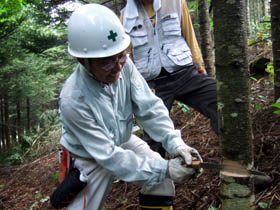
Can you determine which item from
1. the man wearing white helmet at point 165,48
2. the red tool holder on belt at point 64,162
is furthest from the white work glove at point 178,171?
the man wearing white helmet at point 165,48

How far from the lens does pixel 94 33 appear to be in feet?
7.35

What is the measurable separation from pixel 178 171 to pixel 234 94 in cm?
76

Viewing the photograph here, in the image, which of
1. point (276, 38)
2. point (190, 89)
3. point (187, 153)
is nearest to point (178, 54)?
point (190, 89)

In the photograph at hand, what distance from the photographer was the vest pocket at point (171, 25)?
3.26 m

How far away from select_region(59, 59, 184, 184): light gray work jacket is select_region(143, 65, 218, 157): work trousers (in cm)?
58

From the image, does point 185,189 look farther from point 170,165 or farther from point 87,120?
point 87,120

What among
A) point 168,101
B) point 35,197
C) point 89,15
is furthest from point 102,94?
point 35,197

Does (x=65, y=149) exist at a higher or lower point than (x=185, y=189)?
higher

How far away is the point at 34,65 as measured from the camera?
14203 millimetres

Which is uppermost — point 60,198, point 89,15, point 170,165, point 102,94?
point 89,15

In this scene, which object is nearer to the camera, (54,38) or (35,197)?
(35,197)

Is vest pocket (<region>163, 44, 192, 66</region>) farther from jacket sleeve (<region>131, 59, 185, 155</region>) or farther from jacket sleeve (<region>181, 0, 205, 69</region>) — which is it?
jacket sleeve (<region>131, 59, 185, 155</region>)

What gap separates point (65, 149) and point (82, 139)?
398 mm

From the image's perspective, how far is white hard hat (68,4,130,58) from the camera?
87.7 inches
